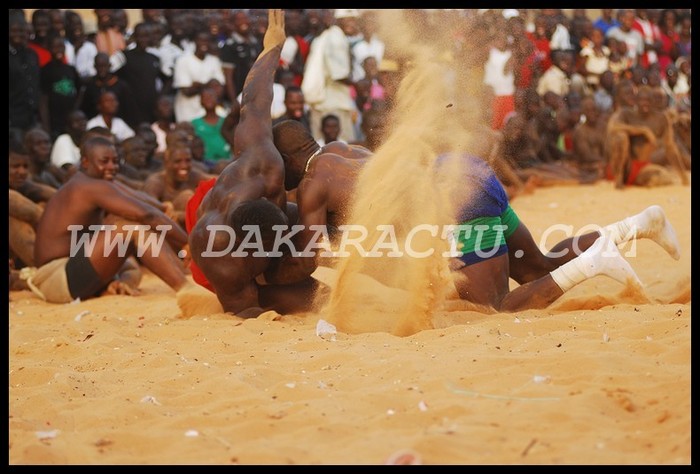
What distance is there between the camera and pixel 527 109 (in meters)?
12.0

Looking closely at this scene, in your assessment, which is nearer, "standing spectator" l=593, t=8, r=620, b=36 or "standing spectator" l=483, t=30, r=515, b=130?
"standing spectator" l=483, t=30, r=515, b=130

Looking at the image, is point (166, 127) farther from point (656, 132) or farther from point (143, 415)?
point (143, 415)

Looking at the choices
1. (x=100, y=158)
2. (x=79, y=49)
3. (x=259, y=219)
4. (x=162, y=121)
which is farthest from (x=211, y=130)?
(x=259, y=219)

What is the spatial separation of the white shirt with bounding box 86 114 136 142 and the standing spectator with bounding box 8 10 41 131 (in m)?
0.60

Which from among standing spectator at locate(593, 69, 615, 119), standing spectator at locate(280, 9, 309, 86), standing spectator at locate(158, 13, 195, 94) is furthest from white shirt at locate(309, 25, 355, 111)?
standing spectator at locate(593, 69, 615, 119)

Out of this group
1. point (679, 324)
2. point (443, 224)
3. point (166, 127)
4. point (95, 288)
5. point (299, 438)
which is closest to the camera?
point (299, 438)

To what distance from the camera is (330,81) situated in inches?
446

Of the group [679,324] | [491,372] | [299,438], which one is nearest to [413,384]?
[491,372]

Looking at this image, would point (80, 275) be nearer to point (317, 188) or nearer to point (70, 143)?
point (317, 188)

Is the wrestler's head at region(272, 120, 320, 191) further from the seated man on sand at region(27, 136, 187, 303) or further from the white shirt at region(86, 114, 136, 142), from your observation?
the white shirt at region(86, 114, 136, 142)

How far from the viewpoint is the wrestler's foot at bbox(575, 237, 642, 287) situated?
18.5ft

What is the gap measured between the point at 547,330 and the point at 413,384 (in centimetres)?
118

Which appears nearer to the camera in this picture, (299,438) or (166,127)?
(299,438)

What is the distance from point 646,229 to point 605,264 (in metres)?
0.60
